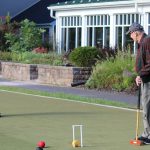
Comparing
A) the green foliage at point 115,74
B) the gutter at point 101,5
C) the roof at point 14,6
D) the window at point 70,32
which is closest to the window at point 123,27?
the gutter at point 101,5

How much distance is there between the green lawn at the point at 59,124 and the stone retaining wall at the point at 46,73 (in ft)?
17.1

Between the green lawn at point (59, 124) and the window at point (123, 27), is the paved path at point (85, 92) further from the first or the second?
the window at point (123, 27)

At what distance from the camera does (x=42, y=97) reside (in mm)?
19000

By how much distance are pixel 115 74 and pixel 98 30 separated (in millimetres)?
11335

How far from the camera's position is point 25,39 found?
110 ft

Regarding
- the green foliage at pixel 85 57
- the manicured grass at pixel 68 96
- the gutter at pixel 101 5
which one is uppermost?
the gutter at pixel 101 5

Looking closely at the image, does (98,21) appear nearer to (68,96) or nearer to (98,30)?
(98,30)

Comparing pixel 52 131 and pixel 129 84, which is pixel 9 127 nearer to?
pixel 52 131

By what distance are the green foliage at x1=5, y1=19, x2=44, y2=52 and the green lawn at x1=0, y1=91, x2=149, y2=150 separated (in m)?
15.7

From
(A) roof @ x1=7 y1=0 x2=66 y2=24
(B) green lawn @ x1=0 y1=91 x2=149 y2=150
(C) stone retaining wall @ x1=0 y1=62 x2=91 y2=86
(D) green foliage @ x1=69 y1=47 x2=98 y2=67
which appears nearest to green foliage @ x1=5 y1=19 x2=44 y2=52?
(C) stone retaining wall @ x1=0 y1=62 x2=91 y2=86

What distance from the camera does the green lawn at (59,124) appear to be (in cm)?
1024

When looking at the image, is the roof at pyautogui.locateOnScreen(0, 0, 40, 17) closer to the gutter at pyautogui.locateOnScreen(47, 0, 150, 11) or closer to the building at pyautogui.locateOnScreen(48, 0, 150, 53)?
the building at pyautogui.locateOnScreen(48, 0, 150, 53)

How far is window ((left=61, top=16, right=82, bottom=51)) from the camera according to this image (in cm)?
3391

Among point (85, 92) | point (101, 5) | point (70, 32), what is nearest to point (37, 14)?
point (70, 32)
